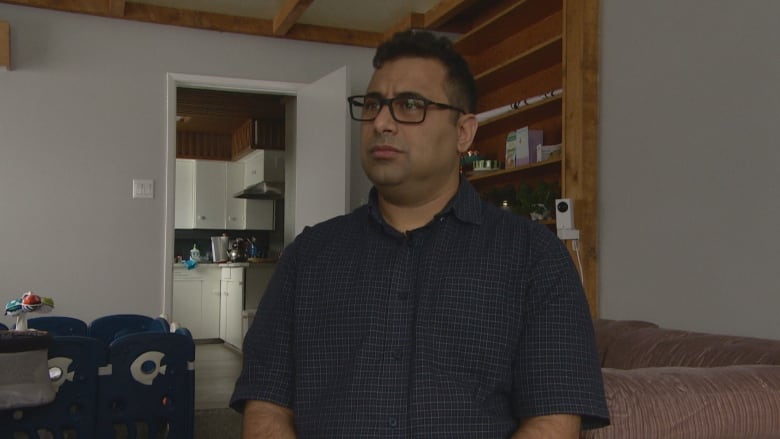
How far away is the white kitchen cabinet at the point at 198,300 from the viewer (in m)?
8.24

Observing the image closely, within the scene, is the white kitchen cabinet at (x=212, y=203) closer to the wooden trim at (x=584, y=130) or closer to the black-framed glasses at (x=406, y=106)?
the wooden trim at (x=584, y=130)

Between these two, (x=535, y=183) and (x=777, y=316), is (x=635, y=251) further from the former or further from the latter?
(x=535, y=183)

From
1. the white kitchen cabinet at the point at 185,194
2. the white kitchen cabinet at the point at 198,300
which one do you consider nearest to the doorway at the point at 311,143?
the white kitchen cabinet at the point at 198,300

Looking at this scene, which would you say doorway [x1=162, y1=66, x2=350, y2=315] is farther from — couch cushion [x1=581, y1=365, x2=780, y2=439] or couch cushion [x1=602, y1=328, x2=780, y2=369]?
couch cushion [x1=581, y1=365, x2=780, y2=439]

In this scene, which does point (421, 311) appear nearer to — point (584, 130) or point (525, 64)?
point (584, 130)

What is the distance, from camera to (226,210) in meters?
9.02

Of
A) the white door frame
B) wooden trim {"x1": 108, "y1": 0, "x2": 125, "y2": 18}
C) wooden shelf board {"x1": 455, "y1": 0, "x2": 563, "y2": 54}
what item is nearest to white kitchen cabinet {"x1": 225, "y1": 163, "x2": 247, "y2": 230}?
the white door frame

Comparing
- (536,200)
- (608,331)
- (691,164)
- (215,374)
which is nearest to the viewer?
(608,331)

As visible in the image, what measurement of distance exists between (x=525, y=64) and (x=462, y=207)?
276 centimetres

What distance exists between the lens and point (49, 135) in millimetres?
4504

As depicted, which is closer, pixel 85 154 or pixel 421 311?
pixel 421 311

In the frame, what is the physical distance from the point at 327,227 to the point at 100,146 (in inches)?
140

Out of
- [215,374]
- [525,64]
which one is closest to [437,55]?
[525,64]

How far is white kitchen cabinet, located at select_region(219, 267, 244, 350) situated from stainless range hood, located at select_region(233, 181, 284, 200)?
2.81ft
